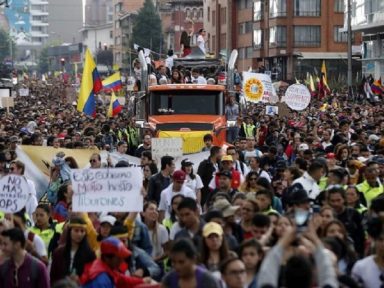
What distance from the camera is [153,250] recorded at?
12.4 meters

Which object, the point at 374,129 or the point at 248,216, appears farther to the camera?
the point at 374,129

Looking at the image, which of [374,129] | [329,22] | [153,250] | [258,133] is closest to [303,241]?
[153,250]

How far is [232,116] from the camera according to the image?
93.6 feet

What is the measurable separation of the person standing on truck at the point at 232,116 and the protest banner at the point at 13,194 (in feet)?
50.7

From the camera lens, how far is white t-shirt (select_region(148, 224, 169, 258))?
Answer: 1250cm

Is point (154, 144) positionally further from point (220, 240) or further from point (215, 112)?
point (220, 240)

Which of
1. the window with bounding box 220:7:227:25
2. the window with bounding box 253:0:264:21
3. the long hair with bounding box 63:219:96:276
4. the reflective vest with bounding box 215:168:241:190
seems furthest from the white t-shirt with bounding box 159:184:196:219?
the window with bounding box 220:7:227:25

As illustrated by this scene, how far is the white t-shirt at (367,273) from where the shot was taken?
9.74 metres

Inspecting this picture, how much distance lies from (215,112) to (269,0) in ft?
233

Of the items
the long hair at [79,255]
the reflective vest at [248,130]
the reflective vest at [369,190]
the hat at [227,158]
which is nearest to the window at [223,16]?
the reflective vest at [248,130]

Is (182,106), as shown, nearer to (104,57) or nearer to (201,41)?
(201,41)

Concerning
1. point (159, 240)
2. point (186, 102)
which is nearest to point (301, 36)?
point (186, 102)

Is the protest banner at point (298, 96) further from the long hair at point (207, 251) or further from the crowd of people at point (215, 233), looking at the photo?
the long hair at point (207, 251)

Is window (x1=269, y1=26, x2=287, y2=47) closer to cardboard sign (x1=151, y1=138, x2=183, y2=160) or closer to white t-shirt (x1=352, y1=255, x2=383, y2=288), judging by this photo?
cardboard sign (x1=151, y1=138, x2=183, y2=160)
